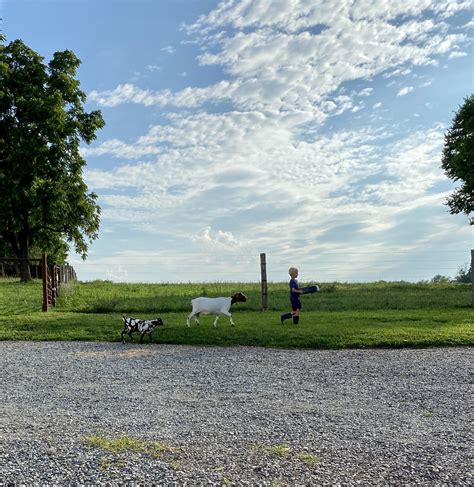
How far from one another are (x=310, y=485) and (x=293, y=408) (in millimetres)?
2501

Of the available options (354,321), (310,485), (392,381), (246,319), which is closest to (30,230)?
(246,319)

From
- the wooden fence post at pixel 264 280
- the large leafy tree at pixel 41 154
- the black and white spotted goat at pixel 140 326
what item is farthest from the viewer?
the large leafy tree at pixel 41 154

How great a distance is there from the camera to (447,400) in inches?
305

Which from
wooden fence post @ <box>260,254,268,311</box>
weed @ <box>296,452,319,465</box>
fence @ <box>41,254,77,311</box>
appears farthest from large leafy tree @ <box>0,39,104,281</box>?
weed @ <box>296,452,319,465</box>

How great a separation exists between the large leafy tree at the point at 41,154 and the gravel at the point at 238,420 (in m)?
26.8

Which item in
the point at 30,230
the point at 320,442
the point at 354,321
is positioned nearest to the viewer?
the point at 320,442

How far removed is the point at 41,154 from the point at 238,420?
3359 centimetres

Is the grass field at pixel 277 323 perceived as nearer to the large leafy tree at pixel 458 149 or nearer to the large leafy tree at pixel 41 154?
the large leafy tree at pixel 41 154

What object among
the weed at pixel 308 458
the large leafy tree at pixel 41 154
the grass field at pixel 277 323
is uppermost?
the large leafy tree at pixel 41 154

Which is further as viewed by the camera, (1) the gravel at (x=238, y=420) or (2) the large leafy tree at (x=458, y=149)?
(2) the large leafy tree at (x=458, y=149)

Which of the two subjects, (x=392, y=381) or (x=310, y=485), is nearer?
(x=310, y=485)

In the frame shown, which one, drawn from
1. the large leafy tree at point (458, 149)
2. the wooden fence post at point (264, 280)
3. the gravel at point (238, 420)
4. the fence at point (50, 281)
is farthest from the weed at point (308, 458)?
the large leafy tree at point (458, 149)

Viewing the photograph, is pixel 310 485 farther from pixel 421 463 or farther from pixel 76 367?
pixel 76 367

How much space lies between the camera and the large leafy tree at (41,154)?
35.6m
